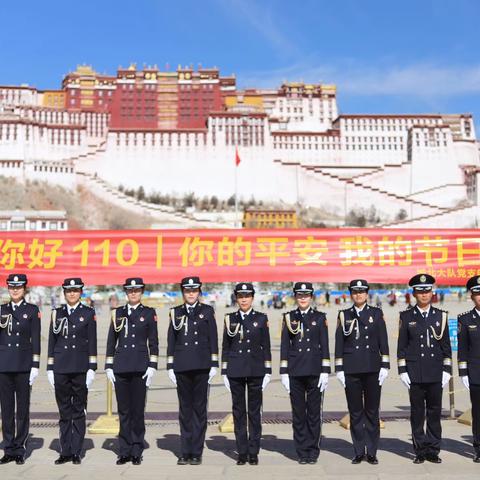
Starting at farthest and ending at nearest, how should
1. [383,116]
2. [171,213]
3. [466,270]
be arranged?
[383,116] < [171,213] < [466,270]

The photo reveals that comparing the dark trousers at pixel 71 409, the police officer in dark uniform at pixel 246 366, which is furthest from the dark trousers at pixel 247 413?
the dark trousers at pixel 71 409

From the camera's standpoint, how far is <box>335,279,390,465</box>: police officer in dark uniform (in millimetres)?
5676

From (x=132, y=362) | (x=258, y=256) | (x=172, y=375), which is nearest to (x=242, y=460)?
(x=172, y=375)

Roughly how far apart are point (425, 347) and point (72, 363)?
3.20 meters

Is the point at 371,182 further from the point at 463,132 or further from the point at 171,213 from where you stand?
the point at 171,213

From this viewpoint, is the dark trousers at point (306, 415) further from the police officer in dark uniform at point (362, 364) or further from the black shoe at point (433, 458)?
the black shoe at point (433, 458)

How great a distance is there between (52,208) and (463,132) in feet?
177

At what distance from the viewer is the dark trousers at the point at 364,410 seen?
562cm

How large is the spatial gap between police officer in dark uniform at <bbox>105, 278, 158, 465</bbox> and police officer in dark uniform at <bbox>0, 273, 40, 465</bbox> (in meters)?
0.72

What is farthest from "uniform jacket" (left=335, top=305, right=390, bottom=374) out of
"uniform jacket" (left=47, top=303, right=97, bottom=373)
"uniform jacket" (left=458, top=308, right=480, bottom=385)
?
"uniform jacket" (left=47, top=303, right=97, bottom=373)

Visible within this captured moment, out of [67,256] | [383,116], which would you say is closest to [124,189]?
[383,116]

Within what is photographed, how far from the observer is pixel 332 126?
82.8 meters

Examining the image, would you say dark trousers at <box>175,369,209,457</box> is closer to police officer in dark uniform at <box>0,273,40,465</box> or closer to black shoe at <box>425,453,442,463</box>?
police officer in dark uniform at <box>0,273,40,465</box>

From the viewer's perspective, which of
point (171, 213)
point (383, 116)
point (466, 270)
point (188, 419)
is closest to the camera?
point (188, 419)
